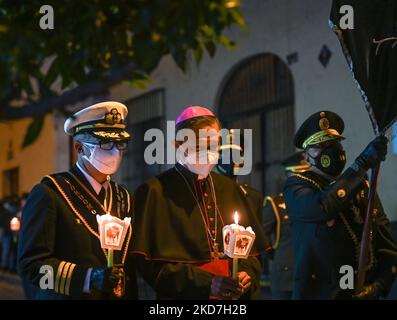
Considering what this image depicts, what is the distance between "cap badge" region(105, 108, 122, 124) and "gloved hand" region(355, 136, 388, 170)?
1394mm

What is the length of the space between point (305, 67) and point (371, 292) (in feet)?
18.6

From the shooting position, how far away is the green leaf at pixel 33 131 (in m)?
6.29

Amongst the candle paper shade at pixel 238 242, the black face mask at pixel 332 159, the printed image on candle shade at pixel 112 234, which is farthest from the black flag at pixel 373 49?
the printed image on candle shade at pixel 112 234

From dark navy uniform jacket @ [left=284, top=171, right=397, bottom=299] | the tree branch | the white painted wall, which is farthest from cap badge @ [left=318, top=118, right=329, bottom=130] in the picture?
the white painted wall

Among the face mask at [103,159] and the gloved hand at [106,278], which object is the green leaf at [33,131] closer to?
the face mask at [103,159]

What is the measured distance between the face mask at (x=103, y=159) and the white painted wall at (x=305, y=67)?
12.5ft

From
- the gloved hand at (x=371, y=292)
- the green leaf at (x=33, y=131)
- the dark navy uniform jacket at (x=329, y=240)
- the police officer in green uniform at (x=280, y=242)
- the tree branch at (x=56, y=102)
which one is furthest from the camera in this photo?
the tree branch at (x=56, y=102)

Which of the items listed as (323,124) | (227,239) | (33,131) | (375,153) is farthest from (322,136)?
(33,131)

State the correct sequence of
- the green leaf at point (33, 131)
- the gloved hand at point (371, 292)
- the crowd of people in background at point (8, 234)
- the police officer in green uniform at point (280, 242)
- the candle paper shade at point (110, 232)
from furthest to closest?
the crowd of people in background at point (8, 234), the police officer in green uniform at point (280, 242), the green leaf at point (33, 131), the gloved hand at point (371, 292), the candle paper shade at point (110, 232)

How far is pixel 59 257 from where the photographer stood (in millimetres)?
4020

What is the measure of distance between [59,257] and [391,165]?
4.42 meters

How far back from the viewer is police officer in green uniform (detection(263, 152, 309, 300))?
6521 millimetres

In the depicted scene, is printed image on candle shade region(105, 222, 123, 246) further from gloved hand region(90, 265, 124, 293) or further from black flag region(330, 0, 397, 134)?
black flag region(330, 0, 397, 134)
